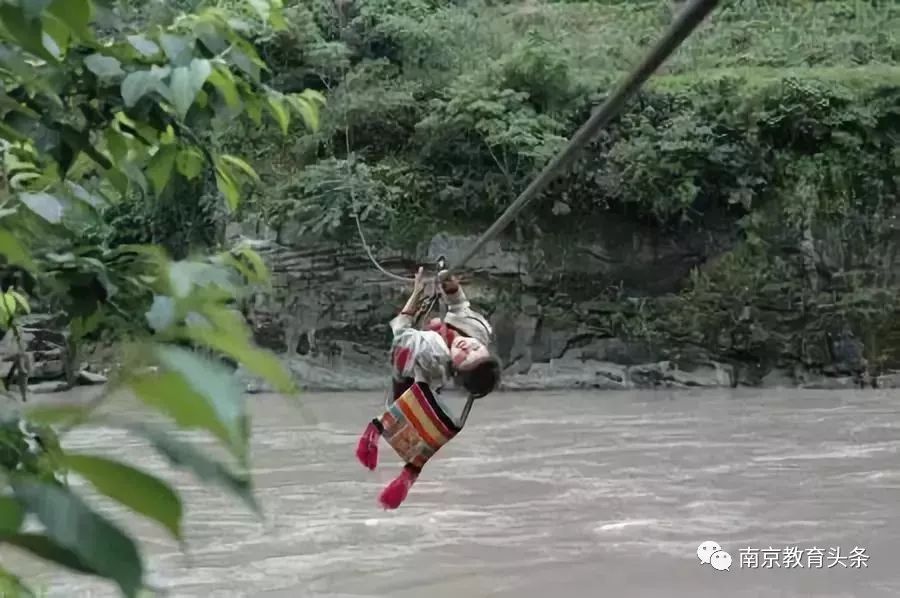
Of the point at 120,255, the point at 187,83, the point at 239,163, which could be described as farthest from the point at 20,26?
the point at 239,163

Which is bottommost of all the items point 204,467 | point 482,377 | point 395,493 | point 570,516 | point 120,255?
point 570,516

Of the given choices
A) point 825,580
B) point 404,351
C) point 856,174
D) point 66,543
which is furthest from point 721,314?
point 66,543

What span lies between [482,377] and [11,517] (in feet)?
7.04

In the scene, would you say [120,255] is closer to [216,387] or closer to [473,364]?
[216,387]

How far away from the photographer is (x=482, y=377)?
7.93ft

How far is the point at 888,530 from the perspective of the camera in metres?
4.12

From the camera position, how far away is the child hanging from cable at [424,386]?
2.44 metres

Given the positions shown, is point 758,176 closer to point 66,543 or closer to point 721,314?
point 721,314

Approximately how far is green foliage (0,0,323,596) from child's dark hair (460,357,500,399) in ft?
4.54

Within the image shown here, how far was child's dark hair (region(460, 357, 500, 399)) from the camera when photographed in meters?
2.41

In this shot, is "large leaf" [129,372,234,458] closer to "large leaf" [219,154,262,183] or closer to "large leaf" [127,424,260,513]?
"large leaf" [127,424,260,513]

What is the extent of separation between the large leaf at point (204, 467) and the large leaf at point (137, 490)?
2cm

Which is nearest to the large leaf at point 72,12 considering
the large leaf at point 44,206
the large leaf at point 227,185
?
the large leaf at point 44,206

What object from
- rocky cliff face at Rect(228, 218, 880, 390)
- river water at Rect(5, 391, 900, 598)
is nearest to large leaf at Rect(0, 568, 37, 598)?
river water at Rect(5, 391, 900, 598)
